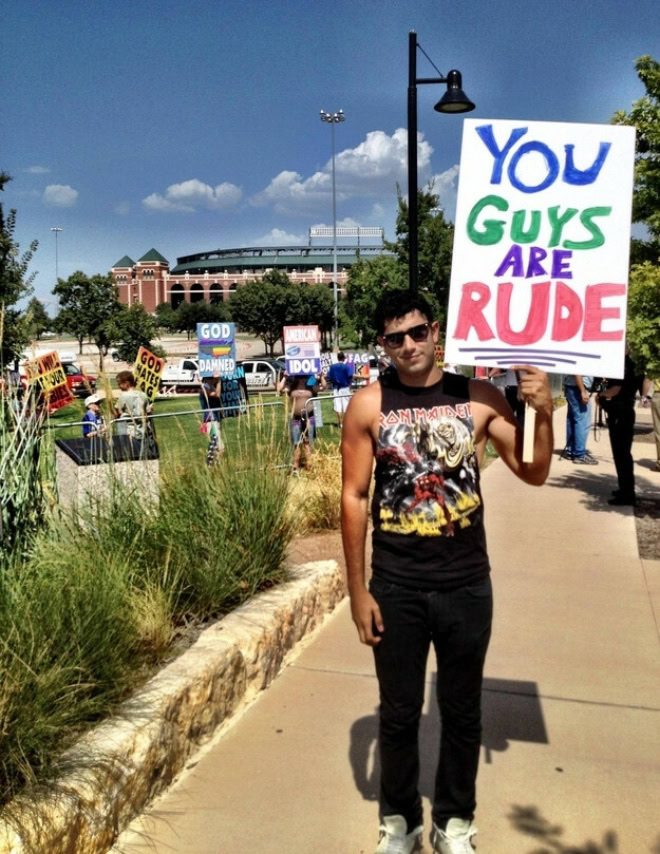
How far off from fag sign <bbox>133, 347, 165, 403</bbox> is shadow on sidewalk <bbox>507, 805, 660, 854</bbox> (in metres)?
6.35

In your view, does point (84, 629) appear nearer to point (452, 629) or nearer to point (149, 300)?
point (452, 629)

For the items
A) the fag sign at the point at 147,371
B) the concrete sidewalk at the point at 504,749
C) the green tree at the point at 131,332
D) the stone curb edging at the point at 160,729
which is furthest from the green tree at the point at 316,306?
the stone curb edging at the point at 160,729

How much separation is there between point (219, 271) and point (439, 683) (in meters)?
169

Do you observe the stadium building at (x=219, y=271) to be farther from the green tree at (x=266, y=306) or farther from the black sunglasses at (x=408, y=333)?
the black sunglasses at (x=408, y=333)

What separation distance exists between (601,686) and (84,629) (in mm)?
2587

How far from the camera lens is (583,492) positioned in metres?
9.33

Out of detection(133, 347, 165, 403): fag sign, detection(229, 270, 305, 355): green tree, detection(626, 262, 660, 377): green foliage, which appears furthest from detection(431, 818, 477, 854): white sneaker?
detection(229, 270, 305, 355): green tree

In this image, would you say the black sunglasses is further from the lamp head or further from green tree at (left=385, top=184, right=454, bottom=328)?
green tree at (left=385, top=184, right=454, bottom=328)

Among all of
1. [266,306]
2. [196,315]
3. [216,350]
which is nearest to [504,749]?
[216,350]

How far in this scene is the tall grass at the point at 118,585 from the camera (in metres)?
2.91

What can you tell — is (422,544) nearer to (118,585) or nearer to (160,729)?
(160,729)

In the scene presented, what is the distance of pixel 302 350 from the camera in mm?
15555

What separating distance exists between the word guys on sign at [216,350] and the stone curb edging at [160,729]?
887 centimetres

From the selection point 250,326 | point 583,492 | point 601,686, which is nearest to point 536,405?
point 601,686
